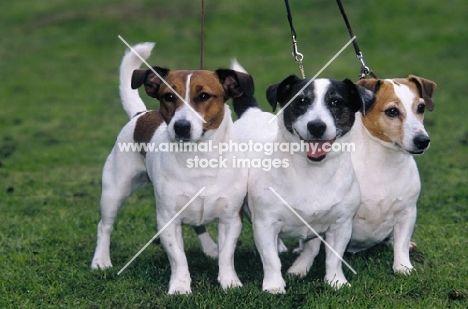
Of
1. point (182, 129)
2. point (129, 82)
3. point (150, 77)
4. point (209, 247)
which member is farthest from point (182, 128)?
point (129, 82)

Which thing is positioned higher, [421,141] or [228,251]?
[421,141]

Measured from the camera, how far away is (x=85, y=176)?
9805 millimetres

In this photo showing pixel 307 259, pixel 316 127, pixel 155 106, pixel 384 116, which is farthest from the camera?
pixel 155 106

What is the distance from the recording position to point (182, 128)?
5.12 meters

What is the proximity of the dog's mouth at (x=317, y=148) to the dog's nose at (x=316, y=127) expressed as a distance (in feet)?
0.56

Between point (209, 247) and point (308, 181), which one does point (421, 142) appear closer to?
point (308, 181)

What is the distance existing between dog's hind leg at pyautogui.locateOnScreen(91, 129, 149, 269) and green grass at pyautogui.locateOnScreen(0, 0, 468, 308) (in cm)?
19

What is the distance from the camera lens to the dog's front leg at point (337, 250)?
5500 millimetres

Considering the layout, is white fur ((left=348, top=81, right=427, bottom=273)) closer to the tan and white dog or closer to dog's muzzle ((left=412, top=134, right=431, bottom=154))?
the tan and white dog

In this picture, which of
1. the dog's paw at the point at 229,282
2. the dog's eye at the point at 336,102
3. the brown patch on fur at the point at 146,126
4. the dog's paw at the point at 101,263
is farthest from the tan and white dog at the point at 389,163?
the dog's paw at the point at 101,263

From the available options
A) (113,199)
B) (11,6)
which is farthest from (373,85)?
(11,6)

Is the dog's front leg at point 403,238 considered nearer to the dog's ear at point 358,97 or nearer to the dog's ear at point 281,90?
the dog's ear at point 358,97

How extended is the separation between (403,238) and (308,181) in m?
1.00

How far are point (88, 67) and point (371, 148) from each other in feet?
50.7
